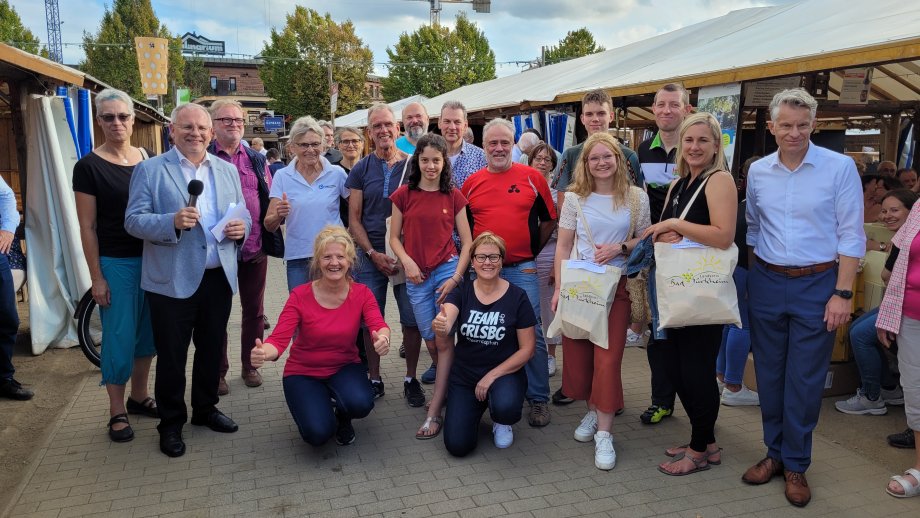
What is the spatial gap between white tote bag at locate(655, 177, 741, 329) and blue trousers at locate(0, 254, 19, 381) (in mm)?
4615

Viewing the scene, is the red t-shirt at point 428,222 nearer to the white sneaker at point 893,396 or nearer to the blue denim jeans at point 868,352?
the blue denim jeans at point 868,352

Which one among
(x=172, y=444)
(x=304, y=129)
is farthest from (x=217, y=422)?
(x=304, y=129)

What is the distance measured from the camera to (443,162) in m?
4.04

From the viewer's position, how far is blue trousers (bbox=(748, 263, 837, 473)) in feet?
10.1

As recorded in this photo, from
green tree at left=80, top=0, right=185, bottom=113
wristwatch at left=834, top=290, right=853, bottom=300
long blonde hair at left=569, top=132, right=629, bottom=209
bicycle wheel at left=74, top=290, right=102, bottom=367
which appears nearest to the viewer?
wristwatch at left=834, top=290, right=853, bottom=300

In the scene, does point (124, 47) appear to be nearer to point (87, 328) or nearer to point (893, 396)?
point (87, 328)

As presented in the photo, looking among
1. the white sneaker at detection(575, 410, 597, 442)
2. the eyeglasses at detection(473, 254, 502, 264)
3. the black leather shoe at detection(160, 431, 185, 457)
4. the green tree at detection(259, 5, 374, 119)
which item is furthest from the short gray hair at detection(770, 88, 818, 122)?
the green tree at detection(259, 5, 374, 119)

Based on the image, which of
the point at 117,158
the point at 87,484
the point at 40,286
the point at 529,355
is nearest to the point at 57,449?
the point at 87,484

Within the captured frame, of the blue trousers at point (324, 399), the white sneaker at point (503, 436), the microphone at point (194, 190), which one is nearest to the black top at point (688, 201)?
the white sneaker at point (503, 436)

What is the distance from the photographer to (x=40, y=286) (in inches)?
224

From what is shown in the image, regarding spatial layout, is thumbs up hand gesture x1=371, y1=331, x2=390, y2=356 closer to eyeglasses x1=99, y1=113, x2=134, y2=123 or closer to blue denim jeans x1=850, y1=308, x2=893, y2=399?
eyeglasses x1=99, y1=113, x2=134, y2=123

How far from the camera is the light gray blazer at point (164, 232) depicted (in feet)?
11.4

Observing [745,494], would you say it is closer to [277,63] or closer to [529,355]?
[529,355]

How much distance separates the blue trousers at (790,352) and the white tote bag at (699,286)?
0.23 metres
